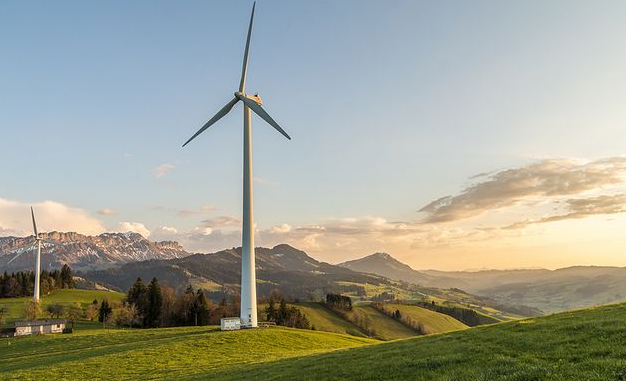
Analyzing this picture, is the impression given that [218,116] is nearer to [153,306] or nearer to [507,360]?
[507,360]

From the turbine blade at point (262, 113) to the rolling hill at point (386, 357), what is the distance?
101 ft

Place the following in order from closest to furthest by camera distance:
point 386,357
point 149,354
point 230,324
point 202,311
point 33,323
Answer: point 386,357 → point 149,354 → point 230,324 → point 33,323 → point 202,311

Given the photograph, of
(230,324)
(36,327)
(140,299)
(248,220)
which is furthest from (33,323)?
(248,220)

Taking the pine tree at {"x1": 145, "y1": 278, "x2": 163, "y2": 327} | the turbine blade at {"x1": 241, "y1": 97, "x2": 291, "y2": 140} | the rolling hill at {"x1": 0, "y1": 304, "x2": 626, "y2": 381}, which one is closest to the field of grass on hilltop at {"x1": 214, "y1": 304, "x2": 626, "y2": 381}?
the rolling hill at {"x1": 0, "y1": 304, "x2": 626, "y2": 381}

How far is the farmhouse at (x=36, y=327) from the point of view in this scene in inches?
4024

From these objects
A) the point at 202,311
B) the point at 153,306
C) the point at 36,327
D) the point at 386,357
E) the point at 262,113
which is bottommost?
the point at 202,311

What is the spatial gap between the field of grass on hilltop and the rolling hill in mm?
41

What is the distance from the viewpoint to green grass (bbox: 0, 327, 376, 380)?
41.6 m

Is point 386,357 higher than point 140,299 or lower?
higher

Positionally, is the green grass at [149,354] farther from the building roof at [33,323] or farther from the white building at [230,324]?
the building roof at [33,323]

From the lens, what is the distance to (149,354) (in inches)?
2009

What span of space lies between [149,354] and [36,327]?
7354 centimetres

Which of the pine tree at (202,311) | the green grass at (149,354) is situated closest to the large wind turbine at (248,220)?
the green grass at (149,354)

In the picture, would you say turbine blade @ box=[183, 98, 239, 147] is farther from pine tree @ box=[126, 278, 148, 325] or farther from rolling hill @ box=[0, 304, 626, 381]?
pine tree @ box=[126, 278, 148, 325]
